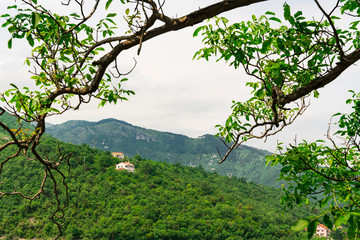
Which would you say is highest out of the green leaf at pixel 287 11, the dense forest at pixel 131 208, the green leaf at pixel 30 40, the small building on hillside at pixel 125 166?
the green leaf at pixel 287 11

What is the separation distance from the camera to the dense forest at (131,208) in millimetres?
45219

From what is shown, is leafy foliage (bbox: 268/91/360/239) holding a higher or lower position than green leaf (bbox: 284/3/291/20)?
lower

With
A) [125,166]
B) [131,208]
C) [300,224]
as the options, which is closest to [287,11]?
[300,224]

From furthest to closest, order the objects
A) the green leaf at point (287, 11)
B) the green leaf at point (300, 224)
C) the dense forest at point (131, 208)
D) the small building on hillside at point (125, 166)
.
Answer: the small building on hillside at point (125, 166)
the dense forest at point (131, 208)
the green leaf at point (287, 11)
the green leaf at point (300, 224)

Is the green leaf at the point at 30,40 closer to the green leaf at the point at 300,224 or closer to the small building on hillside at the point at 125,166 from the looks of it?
the green leaf at the point at 300,224

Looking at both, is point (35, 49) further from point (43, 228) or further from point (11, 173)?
point (11, 173)

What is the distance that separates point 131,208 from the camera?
50.9m

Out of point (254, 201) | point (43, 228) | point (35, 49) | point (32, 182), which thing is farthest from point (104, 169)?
point (35, 49)

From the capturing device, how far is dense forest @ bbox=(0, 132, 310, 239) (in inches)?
1780

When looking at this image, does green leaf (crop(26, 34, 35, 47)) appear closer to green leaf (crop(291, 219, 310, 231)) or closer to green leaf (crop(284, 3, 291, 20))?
green leaf (crop(284, 3, 291, 20))

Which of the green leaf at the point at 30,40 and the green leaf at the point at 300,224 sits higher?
the green leaf at the point at 30,40

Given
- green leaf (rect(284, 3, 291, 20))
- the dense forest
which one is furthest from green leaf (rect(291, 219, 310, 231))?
the dense forest

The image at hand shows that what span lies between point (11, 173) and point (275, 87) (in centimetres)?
6124

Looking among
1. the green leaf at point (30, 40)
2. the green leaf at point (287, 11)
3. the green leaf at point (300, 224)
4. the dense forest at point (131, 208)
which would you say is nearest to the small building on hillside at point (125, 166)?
the dense forest at point (131, 208)
